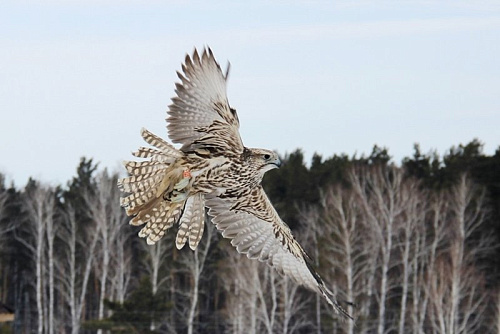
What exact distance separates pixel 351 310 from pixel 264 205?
29253mm

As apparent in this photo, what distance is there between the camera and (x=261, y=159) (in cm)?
1276

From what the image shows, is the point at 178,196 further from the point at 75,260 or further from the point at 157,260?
the point at 75,260

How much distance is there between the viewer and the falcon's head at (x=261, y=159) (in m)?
12.7

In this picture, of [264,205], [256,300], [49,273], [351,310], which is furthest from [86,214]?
[264,205]

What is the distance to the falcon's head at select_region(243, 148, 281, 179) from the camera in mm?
12719

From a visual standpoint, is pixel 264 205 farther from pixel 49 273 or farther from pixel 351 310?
pixel 49 273

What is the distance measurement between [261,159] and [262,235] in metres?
1.56

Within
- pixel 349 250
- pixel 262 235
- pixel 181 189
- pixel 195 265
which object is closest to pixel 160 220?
pixel 181 189

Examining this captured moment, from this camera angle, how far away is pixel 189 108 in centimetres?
1267

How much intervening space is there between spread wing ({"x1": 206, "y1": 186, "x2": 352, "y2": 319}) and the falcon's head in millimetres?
1160

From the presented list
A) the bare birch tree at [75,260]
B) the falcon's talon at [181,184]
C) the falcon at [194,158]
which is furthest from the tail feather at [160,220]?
the bare birch tree at [75,260]

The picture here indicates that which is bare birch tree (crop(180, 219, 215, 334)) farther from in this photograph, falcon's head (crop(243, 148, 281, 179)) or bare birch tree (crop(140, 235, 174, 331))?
falcon's head (crop(243, 148, 281, 179))

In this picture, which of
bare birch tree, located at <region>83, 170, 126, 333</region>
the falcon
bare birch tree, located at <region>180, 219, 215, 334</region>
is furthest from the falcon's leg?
bare birch tree, located at <region>83, 170, 126, 333</region>

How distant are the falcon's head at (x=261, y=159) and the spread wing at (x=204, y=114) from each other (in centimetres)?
10
